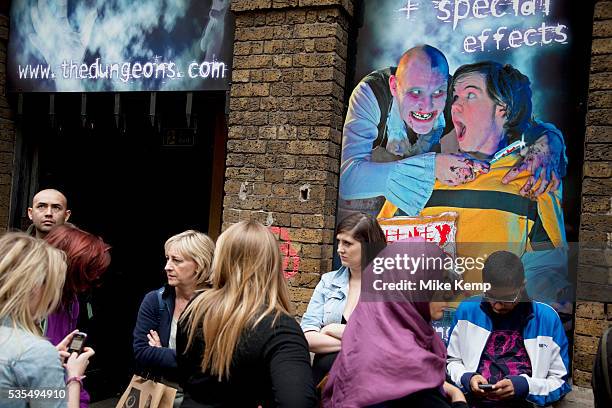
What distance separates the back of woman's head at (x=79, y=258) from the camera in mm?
3014

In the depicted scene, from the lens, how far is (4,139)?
5758mm

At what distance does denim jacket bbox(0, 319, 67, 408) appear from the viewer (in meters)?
1.94

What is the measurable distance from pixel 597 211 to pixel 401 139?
1.40 meters

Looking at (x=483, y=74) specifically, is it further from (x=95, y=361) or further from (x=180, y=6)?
(x=95, y=361)

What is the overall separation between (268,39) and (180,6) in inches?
37.3

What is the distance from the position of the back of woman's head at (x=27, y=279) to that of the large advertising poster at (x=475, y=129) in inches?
102

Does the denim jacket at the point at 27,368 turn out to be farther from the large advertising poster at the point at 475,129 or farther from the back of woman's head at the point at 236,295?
the large advertising poster at the point at 475,129

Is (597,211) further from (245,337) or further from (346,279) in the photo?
(245,337)

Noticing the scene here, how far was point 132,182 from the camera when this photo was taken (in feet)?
23.3

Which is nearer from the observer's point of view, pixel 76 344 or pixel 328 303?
pixel 76 344

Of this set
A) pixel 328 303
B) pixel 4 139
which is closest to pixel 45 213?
pixel 4 139

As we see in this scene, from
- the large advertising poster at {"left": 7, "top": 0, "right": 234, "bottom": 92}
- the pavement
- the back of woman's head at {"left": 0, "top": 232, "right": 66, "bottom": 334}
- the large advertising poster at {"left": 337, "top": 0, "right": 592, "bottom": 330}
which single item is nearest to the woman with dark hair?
the large advertising poster at {"left": 337, "top": 0, "right": 592, "bottom": 330}

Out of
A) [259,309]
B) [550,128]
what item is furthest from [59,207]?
[550,128]

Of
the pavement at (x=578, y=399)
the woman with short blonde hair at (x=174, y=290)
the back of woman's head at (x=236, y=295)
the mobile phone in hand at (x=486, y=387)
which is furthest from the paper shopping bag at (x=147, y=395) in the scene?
the pavement at (x=578, y=399)
